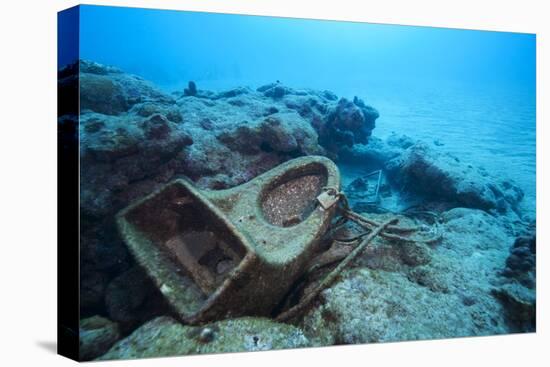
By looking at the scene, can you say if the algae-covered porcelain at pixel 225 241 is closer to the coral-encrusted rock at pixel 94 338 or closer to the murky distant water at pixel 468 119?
the coral-encrusted rock at pixel 94 338

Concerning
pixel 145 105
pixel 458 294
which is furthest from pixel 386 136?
pixel 145 105

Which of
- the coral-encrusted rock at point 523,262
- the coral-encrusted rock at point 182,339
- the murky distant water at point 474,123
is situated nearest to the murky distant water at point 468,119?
the murky distant water at point 474,123

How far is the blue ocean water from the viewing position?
4.84 meters

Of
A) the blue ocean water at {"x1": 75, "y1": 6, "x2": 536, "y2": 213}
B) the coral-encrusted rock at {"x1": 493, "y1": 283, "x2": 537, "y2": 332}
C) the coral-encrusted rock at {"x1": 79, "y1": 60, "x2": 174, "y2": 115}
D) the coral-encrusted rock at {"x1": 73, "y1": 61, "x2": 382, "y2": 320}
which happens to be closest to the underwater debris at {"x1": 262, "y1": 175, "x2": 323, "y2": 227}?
the coral-encrusted rock at {"x1": 73, "y1": 61, "x2": 382, "y2": 320}

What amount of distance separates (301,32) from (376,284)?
3.40 meters

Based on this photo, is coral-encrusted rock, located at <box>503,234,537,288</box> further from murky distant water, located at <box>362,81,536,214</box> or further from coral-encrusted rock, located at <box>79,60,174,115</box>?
coral-encrusted rock, located at <box>79,60,174,115</box>

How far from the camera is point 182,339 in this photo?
3902 mm

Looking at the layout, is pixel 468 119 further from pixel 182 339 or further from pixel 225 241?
pixel 182 339

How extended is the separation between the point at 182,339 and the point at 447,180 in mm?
4553

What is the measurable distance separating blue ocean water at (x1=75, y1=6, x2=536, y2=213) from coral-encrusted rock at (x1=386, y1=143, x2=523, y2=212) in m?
0.19

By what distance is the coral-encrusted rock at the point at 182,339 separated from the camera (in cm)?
392

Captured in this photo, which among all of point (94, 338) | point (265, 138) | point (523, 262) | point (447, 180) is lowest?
point (94, 338)

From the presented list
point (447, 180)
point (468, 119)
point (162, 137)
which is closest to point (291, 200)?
point (162, 137)

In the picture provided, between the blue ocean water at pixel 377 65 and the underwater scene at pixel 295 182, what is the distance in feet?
0.08
